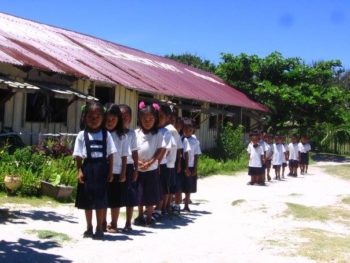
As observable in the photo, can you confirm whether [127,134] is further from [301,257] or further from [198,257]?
[301,257]

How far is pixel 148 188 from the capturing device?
23.2 ft

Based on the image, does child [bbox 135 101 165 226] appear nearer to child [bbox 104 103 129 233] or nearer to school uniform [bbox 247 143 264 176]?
child [bbox 104 103 129 233]

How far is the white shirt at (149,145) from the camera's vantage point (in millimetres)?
7074

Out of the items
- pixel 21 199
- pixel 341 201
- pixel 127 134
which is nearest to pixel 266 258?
pixel 127 134

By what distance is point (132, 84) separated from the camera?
14.9m

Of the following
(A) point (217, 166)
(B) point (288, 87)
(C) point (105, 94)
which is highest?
(B) point (288, 87)

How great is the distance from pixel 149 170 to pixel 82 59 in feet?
28.8

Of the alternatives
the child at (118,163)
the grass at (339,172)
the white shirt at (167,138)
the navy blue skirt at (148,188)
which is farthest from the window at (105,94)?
the child at (118,163)

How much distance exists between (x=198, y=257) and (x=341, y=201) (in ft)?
21.8

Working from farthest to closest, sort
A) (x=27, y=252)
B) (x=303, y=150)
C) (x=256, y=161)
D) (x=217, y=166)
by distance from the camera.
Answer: (x=303, y=150)
(x=217, y=166)
(x=256, y=161)
(x=27, y=252)

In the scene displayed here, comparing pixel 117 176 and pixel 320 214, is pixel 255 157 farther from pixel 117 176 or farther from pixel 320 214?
pixel 117 176

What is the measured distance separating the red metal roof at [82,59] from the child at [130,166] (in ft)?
15.6

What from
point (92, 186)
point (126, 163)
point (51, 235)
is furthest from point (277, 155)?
point (51, 235)

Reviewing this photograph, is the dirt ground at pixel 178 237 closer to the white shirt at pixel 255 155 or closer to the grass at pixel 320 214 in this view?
the grass at pixel 320 214
